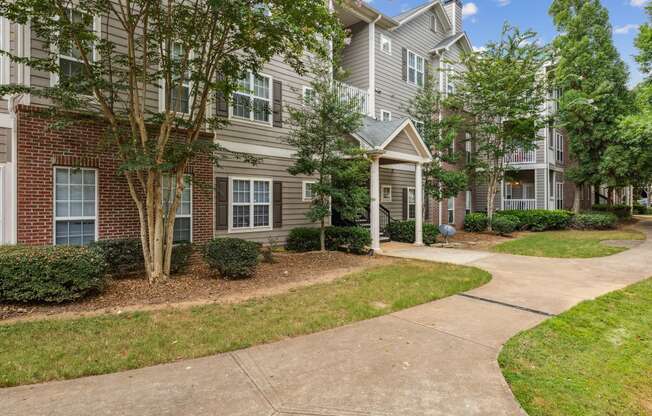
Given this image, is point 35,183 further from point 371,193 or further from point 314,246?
point 371,193

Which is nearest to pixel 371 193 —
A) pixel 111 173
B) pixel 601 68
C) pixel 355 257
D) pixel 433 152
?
pixel 355 257

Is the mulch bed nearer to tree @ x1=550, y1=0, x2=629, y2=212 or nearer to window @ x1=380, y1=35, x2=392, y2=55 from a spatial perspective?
window @ x1=380, y1=35, x2=392, y2=55

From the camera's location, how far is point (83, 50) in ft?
20.4

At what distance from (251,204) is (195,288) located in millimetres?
4657

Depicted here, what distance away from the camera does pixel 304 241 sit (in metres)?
11.4

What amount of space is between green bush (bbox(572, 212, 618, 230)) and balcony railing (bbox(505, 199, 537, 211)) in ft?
8.89

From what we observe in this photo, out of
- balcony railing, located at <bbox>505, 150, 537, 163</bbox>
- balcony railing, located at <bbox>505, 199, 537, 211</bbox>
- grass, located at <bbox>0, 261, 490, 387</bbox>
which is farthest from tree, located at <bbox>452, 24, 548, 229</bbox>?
grass, located at <bbox>0, 261, 490, 387</bbox>

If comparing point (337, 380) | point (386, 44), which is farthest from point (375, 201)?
point (337, 380)

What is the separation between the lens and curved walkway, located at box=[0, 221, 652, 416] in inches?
111

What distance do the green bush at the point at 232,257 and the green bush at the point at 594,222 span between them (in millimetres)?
19663

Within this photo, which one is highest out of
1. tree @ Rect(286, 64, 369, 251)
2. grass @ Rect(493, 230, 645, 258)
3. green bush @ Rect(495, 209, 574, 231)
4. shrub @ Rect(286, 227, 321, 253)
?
tree @ Rect(286, 64, 369, 251)

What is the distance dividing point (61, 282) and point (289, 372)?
4.21m

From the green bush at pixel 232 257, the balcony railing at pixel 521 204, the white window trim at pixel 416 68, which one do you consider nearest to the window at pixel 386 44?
the white window trim at pixel 416 68

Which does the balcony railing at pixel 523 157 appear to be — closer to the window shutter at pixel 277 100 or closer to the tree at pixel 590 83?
the tree at pixel 590 83
